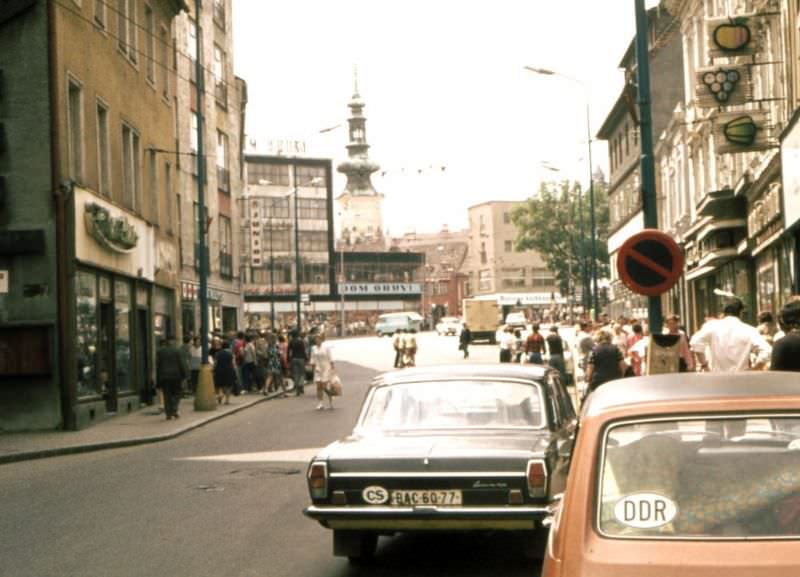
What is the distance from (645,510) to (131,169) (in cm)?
2783

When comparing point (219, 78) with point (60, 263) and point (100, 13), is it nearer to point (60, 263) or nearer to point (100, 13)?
point (100, 13)

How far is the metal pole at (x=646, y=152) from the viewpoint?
47.4 feet

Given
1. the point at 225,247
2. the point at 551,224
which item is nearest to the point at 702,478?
the point at 225,247

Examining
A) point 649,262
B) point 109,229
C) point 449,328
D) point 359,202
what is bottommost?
point 449,328

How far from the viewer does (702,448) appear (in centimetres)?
458

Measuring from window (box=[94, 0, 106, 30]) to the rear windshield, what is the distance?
24.7 m

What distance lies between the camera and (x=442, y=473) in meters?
8.69

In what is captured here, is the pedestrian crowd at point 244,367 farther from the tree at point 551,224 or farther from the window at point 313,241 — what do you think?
the window at point 313,241

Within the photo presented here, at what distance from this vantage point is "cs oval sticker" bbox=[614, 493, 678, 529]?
14.6 feet

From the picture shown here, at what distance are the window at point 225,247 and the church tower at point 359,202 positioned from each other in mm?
101153

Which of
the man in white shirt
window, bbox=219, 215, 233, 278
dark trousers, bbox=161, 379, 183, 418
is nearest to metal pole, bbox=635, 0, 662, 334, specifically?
the man in white shirt

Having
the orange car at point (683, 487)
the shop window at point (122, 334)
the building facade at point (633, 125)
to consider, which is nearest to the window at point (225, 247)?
the building facade at point (633, 125)

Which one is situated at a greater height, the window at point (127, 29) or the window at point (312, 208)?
the window at point (312, 208)

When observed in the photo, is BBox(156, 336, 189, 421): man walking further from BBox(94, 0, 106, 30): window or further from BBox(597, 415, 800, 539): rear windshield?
BBox(597, 415, 800, 539): rear windshield
